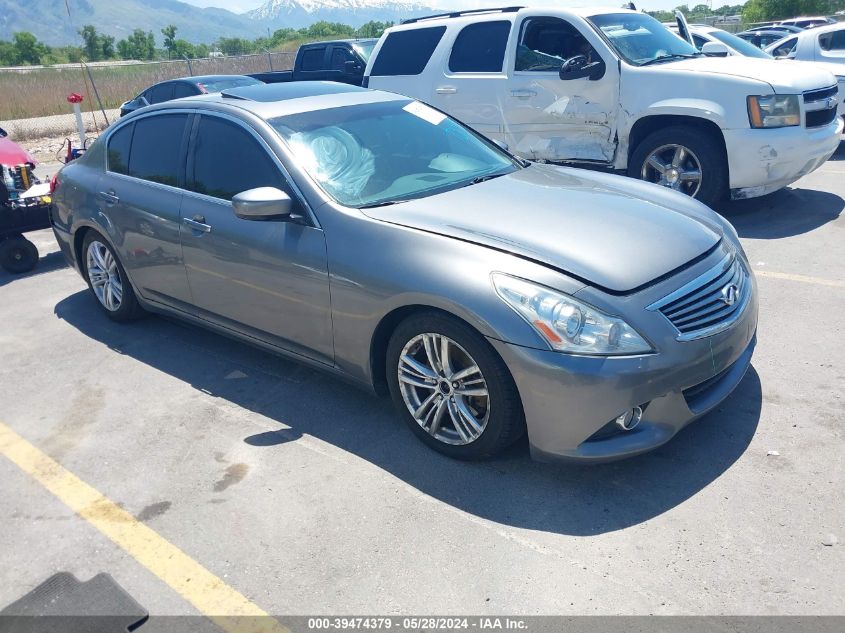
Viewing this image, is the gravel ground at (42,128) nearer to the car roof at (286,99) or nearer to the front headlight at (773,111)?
the car roof at (286,99)

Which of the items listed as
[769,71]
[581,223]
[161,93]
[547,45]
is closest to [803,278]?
[769,71]

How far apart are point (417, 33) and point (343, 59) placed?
5.42m

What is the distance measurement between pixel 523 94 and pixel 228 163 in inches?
171

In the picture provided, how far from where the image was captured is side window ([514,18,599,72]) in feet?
25.0

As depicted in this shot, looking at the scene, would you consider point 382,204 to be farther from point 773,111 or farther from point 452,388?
point 773,111

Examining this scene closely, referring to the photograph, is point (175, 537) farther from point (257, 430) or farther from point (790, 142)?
point (790, 142)

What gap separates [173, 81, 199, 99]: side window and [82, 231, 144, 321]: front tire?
A: 732 cm

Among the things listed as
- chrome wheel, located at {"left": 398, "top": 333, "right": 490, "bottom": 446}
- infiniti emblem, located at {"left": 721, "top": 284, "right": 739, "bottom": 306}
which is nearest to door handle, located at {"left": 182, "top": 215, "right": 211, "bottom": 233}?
chrome wheel, located at {"left": 398, "top": 333, "right": 490, "bottom": 446}

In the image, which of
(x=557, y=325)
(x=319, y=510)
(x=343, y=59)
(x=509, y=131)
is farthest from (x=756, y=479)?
(x=343, y=59)

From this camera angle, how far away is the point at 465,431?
3.48m

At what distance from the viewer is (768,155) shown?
6703mm

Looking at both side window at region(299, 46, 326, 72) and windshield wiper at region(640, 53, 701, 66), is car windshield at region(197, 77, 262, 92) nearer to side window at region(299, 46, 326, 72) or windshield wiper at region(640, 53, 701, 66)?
side window at region(299, 46, 326, 72)

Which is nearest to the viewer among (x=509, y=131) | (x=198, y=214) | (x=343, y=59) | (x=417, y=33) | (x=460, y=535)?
(x=460, y=535)

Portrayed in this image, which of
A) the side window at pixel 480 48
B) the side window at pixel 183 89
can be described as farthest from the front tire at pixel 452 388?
the side window at pixel 183 89
